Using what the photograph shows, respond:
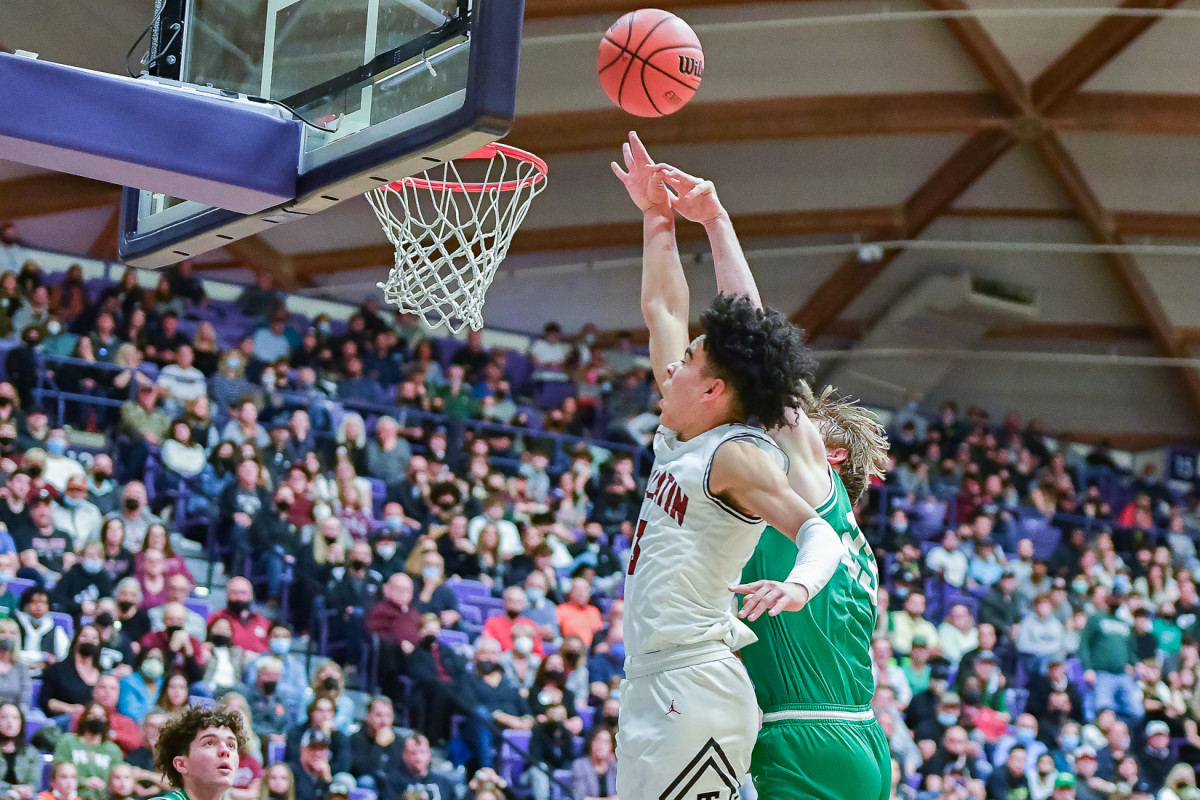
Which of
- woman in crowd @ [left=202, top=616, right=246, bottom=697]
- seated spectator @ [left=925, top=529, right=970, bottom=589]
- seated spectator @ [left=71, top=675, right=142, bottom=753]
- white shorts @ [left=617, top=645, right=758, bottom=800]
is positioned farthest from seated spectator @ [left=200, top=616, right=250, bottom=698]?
seated spectator @ [left=925, top=529, right=970, bottom=589]

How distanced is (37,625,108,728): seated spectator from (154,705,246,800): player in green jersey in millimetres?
3720

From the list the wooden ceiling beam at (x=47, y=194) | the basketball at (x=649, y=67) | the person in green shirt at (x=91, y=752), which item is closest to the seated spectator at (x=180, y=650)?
the person in green shirt at (x=91, y=752)

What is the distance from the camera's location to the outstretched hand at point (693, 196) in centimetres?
396

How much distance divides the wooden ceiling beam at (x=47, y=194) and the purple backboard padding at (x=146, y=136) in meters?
9.52

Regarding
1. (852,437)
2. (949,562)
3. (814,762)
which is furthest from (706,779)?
(949,562)

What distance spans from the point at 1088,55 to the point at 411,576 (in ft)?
26.0

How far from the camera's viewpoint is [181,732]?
14.1ft

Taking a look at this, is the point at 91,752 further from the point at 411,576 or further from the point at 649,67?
the point at 649,67

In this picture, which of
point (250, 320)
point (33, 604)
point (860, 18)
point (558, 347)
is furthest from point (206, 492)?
point (860, 18)

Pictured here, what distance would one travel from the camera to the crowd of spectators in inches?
323

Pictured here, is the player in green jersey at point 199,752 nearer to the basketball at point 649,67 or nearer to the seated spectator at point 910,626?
the basketball at point 649,67

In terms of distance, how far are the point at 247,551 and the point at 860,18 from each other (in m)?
7.16

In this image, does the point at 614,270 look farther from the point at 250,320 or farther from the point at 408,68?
the point at 408,68

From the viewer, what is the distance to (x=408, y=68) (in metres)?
4.14
